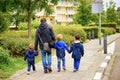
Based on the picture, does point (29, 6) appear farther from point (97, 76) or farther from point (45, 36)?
point (97, 76)

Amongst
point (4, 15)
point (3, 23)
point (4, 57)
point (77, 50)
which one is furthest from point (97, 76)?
point (4, 15)

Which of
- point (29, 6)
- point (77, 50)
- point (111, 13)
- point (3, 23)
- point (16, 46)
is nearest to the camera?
point (77, 50)

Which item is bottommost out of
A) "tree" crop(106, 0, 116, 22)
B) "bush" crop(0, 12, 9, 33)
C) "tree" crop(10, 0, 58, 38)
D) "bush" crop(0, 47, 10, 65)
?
"tree" crop(106, 0, 116, 22)

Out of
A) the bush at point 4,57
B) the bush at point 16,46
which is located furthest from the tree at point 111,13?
the bush at point 4,57

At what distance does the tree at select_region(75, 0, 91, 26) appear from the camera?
59.8 metres

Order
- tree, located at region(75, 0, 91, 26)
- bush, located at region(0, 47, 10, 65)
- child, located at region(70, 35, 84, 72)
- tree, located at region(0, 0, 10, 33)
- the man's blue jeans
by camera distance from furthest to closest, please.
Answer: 1. tree, located at region(75, 0, 91, 26)
2. tree, located at region(0, 0, 10, 33)
3. bush, located at region(0, 47, 10, 65)
4. child, located at region(70, 35, 84, 72)
5. the man's blue jeans

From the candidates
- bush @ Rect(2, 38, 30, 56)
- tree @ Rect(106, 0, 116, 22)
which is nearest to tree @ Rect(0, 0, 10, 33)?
bush @ Rect(2, 38, 30, 56)

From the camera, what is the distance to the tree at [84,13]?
196 ft

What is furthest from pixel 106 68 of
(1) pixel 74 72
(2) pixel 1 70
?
(2) pixel 1 70

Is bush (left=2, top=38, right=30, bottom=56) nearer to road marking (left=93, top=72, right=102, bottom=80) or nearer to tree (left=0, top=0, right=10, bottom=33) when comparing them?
tree (left=0, top=0, right=10, bottom=33)

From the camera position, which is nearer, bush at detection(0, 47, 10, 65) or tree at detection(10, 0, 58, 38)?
bush at detection(0, 47, 10, 65)

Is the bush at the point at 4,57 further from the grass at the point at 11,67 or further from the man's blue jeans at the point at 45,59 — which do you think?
the man's blue jeans at the point at 45,59

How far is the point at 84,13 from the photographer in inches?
2382

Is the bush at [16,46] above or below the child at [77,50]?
below
